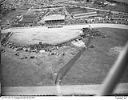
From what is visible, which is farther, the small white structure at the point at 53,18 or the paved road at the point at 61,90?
the small white structure at the point at 53,18

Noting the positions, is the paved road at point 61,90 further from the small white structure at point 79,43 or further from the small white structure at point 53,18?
the small white structure at point 53,18

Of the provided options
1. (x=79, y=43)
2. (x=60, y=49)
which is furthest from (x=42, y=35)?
(x=79, y=43)

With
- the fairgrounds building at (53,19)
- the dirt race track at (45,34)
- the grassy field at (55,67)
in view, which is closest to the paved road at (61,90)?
the grassy field at (55,67)

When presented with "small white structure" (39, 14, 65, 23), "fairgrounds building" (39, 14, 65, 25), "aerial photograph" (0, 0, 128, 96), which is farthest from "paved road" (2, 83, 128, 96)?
"small white structure" (39, 14, 65, 23)

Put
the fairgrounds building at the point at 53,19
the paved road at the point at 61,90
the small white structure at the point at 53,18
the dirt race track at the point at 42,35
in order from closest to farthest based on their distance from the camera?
the paved road at the point at 61,90 < the dirt race track at the point at 42,35 < the fairgrounds building at the point at 53,19 < the small white structure at the point at 53,18

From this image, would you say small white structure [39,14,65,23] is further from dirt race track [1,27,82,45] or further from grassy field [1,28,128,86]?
grassy field [1,28,128,86]

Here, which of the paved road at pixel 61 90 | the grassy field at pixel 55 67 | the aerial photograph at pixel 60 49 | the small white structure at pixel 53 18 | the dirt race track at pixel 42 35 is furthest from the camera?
the small white structure at pixel 53 18

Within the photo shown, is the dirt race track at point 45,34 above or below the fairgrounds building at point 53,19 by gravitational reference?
below

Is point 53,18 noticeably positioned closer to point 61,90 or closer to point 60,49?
point 60,49
